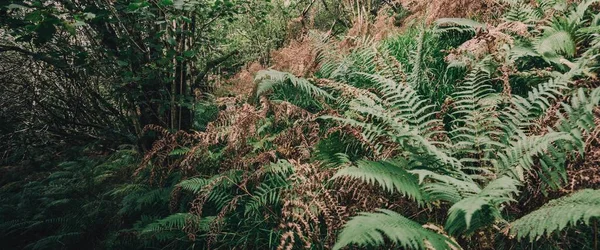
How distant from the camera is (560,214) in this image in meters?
1.56

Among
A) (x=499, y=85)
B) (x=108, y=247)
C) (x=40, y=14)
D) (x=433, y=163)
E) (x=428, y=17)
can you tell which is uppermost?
(x=428, y=17)

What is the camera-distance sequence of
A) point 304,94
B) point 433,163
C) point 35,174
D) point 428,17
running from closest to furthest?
point 433,163, point 304,94, point 428,17, point 35,174

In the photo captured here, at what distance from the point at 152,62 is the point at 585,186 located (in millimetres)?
3723

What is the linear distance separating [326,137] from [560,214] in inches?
60.7

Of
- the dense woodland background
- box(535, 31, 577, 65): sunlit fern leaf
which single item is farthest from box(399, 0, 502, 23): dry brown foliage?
box(535, 31, 577, 65): sunlit fern leaf

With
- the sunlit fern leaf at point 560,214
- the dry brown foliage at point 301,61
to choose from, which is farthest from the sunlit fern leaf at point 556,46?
the dry brown foliage at point 301,61

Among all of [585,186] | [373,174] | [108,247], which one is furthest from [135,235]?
[585,186]

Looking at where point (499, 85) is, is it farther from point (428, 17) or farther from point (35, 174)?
point (35, 174)

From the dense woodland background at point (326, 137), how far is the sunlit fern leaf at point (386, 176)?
0.04ft

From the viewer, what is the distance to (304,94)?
367 centimetres

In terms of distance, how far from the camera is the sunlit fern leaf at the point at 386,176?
1864 millimetres

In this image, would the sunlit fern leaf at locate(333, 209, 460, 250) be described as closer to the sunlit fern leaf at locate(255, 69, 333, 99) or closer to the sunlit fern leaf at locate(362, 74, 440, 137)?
the sunlit fern leaf at locate(362, 74, 440, 137)

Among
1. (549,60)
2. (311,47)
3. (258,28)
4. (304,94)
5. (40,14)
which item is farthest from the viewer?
(258,28)

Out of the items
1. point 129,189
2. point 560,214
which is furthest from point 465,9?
point 129,189
